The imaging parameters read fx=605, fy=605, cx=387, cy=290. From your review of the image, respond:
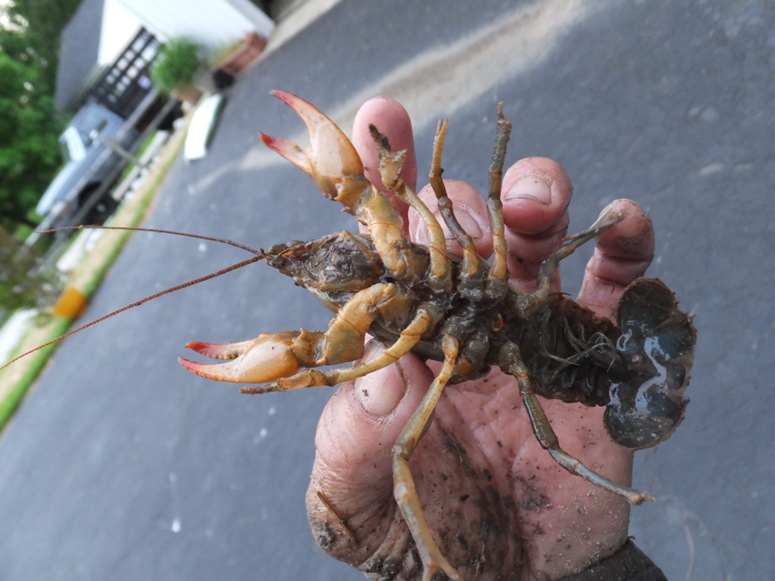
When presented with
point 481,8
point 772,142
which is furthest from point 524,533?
point 481,8

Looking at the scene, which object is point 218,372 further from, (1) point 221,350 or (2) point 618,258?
(2) point 618,258

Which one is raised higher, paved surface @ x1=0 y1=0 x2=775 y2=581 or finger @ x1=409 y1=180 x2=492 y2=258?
finger @ x1=409 y1=180 x2=492 y2=258

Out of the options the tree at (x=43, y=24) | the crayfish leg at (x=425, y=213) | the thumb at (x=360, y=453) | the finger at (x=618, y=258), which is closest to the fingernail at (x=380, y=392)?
the thumb at (x=360, y=453)

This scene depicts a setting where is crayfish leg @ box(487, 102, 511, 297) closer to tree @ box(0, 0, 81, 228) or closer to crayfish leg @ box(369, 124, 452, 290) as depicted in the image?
crayfish leg @ box(369, 124, 452, 290)

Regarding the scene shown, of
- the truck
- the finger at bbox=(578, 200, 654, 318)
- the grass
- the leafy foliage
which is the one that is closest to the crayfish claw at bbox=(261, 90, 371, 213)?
the finger at bbox=(578, 200, 654, 318)

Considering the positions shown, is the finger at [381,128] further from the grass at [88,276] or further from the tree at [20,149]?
the tree at [20,149]

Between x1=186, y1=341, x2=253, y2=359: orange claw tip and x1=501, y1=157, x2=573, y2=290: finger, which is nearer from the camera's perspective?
x1=186, y1=341, x2=253, y2=359: orange claw tip
